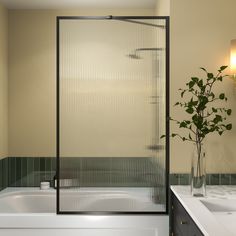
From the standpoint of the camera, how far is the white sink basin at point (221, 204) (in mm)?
2594

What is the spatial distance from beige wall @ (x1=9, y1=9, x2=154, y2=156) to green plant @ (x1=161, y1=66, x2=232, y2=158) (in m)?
1.65

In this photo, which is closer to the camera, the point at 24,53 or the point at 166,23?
the point at 166,23

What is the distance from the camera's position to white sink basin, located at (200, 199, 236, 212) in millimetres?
2594

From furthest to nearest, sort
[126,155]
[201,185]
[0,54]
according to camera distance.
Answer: [0,54], [126,155], [201,185]

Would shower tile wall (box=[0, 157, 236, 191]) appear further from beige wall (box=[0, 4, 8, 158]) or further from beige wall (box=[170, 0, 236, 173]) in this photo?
beige wall (box=[0, 4, 8, 158])

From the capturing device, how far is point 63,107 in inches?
125

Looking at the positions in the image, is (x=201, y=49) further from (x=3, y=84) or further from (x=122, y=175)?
(x=3, y=84)

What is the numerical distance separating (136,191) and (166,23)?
1234mm

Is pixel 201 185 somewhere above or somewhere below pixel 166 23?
below

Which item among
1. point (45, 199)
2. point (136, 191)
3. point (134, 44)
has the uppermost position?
point (134, 44)

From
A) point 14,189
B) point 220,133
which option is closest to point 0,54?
point 14,189

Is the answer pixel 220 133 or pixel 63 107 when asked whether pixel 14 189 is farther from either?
pixel 220 133

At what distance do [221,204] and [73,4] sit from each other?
2615 mm

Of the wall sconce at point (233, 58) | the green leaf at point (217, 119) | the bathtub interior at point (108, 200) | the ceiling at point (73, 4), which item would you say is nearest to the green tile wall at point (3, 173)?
the bathtub interior at point (108, 200)
